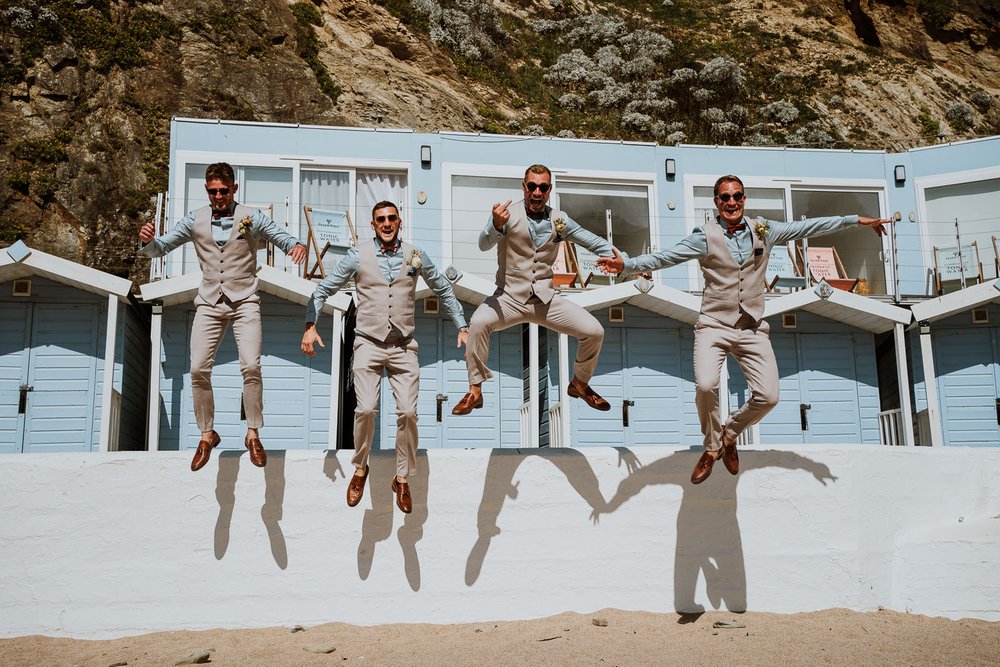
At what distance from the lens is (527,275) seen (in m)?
7.41

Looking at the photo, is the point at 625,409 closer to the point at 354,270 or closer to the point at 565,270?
the point at 565,270

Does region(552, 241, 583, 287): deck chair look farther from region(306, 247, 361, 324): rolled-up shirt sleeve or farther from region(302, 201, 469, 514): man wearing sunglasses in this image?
region(306, 247, 361, 324): rolled-up shirt sleeve

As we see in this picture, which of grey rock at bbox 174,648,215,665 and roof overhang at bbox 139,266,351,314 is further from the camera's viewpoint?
roof overhang at bbox 139,266,351,314

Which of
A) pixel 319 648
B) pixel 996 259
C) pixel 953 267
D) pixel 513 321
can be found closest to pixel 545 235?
pixel 513 321

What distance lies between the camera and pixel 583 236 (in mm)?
7508

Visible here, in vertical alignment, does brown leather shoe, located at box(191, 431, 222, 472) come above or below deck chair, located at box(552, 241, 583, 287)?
below

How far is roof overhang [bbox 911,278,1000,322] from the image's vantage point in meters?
13.6

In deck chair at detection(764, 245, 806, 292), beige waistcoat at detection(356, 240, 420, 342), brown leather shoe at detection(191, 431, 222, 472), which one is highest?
deck chair at detection(764, 245, 806, 292)

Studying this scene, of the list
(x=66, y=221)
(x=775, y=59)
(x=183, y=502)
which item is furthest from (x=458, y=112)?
(x=183, y=502)

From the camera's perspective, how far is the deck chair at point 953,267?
1519cm

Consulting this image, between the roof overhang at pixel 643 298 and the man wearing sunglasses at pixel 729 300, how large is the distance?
5284mm

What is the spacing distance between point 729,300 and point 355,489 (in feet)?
10.3

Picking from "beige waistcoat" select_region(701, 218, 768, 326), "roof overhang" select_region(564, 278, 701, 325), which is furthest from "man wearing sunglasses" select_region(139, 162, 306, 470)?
"roof overhang" select_region(564, 278, 701, 325)

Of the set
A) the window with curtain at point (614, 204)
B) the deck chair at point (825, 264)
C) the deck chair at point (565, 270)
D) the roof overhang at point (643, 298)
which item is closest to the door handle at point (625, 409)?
the roof overhang at point (643, 298)
